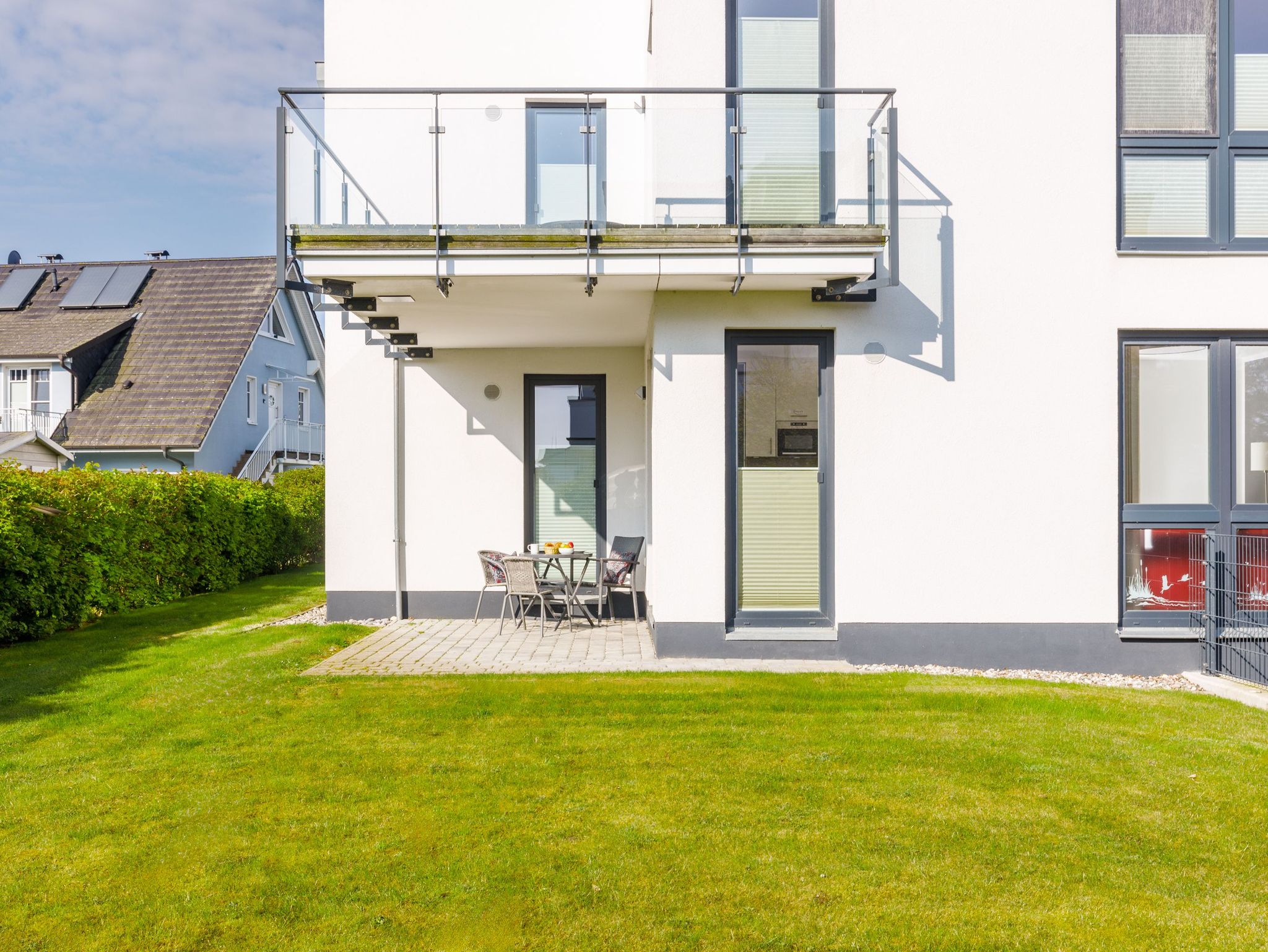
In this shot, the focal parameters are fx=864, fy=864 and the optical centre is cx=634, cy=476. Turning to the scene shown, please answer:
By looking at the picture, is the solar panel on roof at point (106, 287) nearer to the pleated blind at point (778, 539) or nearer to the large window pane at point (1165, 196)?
the pleated blind at point (778, 539)

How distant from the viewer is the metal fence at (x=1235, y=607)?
748cm

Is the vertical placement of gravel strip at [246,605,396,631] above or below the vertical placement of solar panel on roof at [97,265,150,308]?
below

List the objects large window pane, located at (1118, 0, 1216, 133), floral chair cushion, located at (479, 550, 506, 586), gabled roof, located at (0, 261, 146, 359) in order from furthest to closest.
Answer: gabled roof, located at (0, 261, 146, 359) → floral chair cushion, located at (479, 550, 506, 586) → large window pane, located at (1118, 0, 1216, 133)

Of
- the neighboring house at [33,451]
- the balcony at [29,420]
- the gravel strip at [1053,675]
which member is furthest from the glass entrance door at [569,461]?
the balcony at [29,420]

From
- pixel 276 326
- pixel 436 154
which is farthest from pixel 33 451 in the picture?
pixel 436 154

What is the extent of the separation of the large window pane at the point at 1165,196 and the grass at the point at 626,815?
4091mm

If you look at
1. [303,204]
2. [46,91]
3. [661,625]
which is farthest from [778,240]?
[46,91]

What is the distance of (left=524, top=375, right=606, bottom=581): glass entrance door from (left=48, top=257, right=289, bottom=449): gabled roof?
44.8ft

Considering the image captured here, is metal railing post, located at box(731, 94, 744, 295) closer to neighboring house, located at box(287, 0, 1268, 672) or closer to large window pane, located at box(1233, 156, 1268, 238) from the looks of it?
neighboring house, located at box(287, 0, 1268, 672)

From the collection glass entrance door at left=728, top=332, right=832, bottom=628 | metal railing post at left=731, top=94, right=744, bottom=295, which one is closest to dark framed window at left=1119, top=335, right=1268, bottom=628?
glass entrance door at left=728, top=332, right=832, bottom=628

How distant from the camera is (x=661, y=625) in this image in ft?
24.7

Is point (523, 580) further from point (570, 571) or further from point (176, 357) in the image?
point (176, 357)

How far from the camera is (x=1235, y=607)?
24.6 feet

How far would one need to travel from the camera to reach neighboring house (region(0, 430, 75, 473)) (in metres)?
15.7
